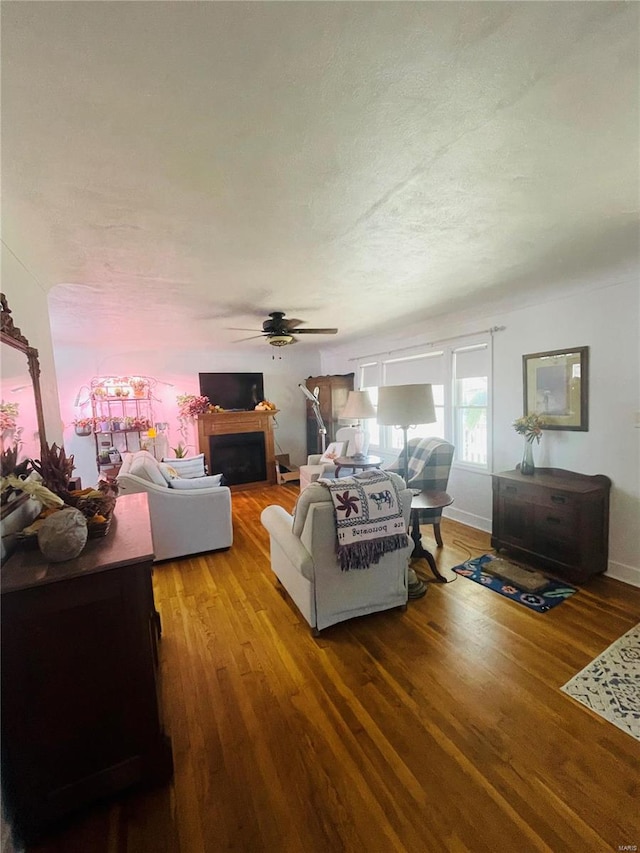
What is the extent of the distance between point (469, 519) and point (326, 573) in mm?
2540

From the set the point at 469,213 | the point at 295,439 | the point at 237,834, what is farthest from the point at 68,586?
the point at 295,439

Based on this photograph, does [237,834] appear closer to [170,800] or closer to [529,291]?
[170,800]

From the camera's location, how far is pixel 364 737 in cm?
161

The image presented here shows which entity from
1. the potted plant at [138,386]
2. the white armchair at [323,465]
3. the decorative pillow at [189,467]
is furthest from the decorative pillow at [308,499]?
the potted plant at [138,386]

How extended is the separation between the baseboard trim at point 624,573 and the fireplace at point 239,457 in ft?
16.0

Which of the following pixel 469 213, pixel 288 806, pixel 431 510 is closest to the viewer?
pixel 288 806

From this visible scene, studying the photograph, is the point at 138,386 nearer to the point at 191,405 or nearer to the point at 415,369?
the point at 191,405

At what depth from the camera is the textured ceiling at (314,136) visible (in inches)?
33.0

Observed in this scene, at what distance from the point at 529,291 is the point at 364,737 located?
3457mm

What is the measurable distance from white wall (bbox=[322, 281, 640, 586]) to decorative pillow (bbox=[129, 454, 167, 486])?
3493mm

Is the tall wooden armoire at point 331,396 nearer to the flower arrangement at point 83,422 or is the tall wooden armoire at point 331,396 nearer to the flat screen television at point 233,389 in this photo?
the flat screen television at point 233,389

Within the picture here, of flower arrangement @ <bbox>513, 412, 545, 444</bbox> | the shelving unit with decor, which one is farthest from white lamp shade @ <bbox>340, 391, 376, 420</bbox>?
the shelving unit with decor

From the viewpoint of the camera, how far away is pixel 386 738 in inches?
63.1

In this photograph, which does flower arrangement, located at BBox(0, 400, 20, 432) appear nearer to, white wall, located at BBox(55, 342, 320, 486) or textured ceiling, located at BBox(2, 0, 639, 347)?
textured ceiling, located at BBox(2, 0, 639, 347)
